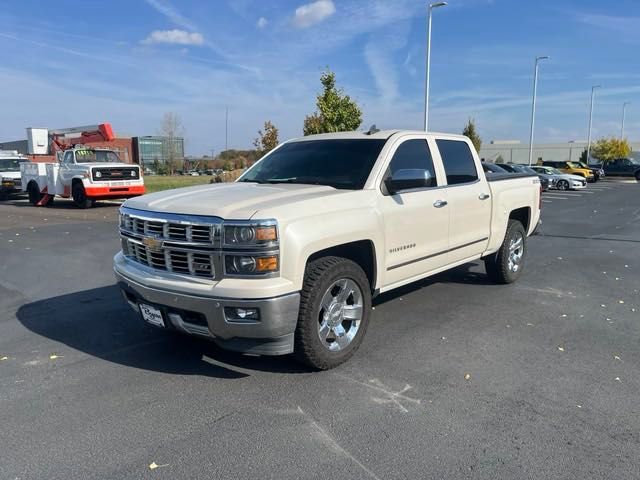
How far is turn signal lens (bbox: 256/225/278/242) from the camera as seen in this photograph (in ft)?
11.4

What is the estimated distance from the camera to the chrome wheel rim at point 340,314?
399 centimetres

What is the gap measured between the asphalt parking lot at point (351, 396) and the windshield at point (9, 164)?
19650 millimetres

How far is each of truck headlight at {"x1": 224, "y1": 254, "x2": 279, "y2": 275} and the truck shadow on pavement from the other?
97 cm

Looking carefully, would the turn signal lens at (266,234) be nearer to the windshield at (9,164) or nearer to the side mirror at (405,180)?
the side mirror at (405,180)

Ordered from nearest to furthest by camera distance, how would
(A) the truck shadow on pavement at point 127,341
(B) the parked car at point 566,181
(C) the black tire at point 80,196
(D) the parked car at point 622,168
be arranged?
(A) the truck shadow on pavement at point 127,341 → (C) the black tire at point 80,196 → (B) the parked car at point 566,181 → (D) the parked car at point 622,168

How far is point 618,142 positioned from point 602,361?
2496 inches

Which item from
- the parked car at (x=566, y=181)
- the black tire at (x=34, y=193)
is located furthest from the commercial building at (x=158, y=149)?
the parked car at (x=566, y=181)

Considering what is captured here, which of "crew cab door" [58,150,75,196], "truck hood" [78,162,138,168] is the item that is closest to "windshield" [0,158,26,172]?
"crew cab door" [58,150,75,196]

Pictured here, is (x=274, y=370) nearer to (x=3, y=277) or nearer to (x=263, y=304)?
(x=263, y=304)

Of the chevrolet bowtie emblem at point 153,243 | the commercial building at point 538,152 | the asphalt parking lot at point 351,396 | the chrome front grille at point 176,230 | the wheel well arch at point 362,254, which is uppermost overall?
the commercial building at point 538,152

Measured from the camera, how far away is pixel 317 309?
3.79 metres

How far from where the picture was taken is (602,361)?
4.30 meters

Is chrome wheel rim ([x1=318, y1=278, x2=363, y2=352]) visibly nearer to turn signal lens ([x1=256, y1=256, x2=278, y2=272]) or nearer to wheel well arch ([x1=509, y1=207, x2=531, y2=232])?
turn signal lens ([x1=256, y1=256, x2=278, y2=272])

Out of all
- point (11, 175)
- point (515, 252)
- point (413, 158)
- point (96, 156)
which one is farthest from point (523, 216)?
point (11, 175)
